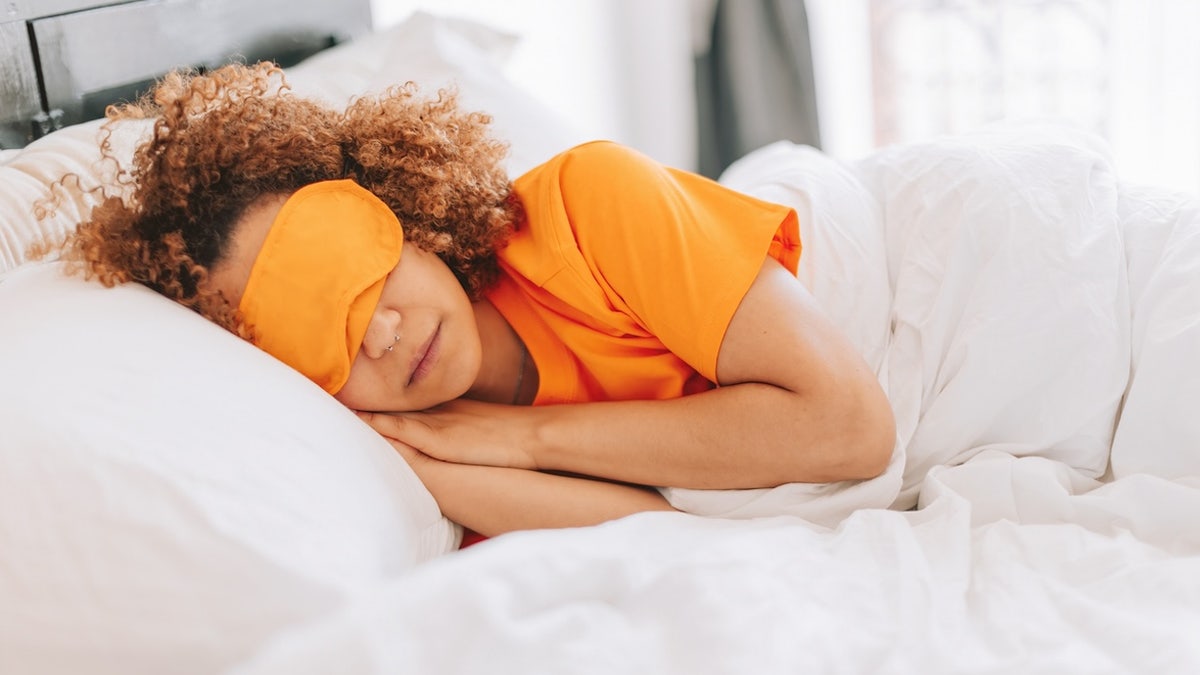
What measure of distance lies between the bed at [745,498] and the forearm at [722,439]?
34 mm

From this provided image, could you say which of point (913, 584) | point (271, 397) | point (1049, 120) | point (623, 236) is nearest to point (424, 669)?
point (271, 397)

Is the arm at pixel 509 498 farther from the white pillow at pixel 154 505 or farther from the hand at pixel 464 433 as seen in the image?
the white pillow at pixel 154 505

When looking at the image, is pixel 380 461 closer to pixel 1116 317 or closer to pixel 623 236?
pixel 623 236

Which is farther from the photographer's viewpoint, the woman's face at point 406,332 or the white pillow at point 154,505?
the woman's face at point 406,332

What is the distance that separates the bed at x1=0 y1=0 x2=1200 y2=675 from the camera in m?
0.76

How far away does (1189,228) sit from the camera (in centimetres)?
120

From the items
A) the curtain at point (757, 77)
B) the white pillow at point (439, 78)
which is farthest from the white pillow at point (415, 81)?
the curtain at point (757, 77)

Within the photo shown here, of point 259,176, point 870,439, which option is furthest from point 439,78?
point 870,439

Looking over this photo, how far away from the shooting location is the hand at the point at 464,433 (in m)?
1.12

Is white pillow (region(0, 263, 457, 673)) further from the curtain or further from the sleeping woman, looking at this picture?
the curtain

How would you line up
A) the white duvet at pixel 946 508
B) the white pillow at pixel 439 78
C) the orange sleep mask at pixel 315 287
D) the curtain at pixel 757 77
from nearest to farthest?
the white duvet at pixel 946 508 < the orange sleep mask at pixel 315 287 < the white pillow at pixel 439 78 < the curtain at pixel 757 77

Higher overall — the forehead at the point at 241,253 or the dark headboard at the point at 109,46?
the dark headboard at the point at 109,46

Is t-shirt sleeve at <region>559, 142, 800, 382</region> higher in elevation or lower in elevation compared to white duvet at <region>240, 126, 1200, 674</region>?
higher

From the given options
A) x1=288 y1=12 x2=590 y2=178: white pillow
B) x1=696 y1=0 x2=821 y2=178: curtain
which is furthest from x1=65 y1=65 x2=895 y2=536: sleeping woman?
x1=696 y1=0 x2=821 y2=178: curtain
